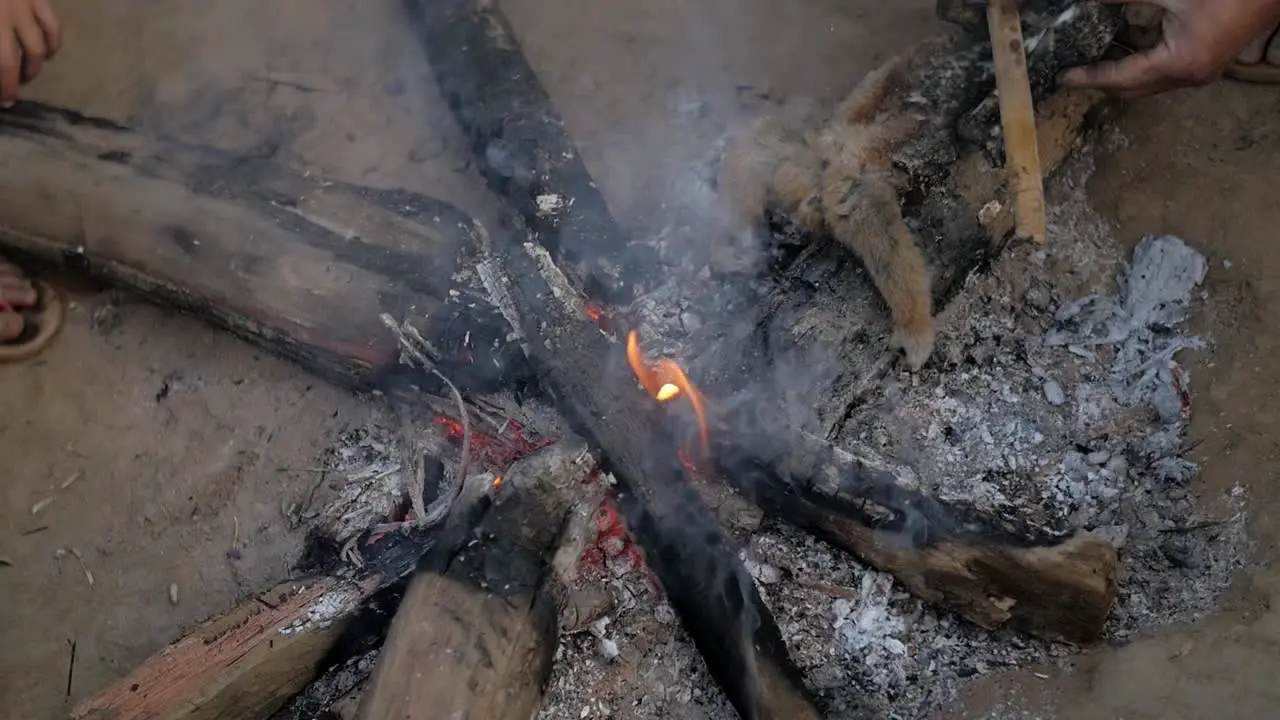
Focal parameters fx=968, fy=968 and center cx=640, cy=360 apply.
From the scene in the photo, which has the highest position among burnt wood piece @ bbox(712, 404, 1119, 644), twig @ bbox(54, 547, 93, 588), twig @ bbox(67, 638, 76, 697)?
burnt wood piece @ bbox(712, 404, 1119, 644)

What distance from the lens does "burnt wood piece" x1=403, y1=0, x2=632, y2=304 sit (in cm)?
312

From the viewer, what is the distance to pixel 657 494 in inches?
102

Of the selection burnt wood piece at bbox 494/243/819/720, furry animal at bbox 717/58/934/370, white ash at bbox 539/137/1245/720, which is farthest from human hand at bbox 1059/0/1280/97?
burnt wood piece at bbox 494/243/819/720

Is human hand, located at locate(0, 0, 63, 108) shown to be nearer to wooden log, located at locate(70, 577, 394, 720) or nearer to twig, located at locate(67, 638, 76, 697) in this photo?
twig, located at locate(67, 638, 76, 697)


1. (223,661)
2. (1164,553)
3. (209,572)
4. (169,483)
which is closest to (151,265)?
(169,483)

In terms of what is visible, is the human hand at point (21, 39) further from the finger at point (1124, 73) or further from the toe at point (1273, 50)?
the toe at point (1273, 50)

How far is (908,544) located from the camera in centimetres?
256

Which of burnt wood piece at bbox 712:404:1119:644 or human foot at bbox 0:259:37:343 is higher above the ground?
burnt wood piece at bbox 712:404:1119:644

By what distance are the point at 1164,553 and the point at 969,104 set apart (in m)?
1.45

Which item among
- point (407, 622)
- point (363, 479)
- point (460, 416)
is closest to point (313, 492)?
point (363, 479)

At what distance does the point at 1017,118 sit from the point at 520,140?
160cm

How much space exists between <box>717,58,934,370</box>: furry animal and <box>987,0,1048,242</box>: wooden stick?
31 cm

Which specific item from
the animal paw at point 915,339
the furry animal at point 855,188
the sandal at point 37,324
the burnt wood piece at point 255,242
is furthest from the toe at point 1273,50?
the sandal at point 37,324

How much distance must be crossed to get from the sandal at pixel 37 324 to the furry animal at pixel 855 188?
2.48 metres
